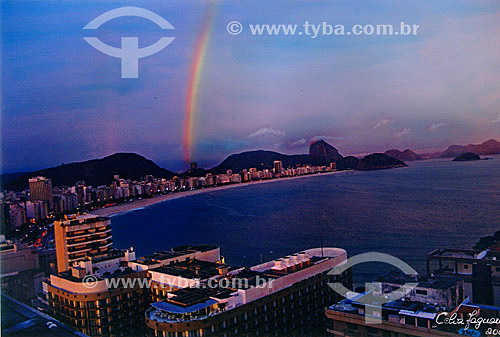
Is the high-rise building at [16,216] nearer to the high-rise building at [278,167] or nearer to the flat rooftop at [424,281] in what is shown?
the high-rise building at [278,167]

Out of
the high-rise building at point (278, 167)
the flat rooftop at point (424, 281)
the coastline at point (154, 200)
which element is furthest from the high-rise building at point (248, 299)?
the coastline at point (154, 200)

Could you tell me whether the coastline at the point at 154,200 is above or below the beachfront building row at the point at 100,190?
below

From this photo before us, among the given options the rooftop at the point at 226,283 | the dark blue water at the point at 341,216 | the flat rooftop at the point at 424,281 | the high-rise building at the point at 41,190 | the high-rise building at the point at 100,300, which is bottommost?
the dark blue water at the point at 341,216

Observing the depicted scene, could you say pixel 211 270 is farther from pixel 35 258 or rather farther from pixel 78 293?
pixel 35 258

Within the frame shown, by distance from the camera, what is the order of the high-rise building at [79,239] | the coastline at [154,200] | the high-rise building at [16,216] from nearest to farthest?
the high-rise building at [79,239], the high-rise building at [16,216], the coastline at [154,200]

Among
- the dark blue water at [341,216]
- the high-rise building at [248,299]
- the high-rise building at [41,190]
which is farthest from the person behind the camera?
the high-rise building at [41,190]

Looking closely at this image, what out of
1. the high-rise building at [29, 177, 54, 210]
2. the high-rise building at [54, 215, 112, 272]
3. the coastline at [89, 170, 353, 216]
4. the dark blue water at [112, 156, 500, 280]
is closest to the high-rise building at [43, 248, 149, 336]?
the high-rise building at [54, 215, 112, 272]

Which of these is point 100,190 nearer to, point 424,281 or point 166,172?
point 166,172
